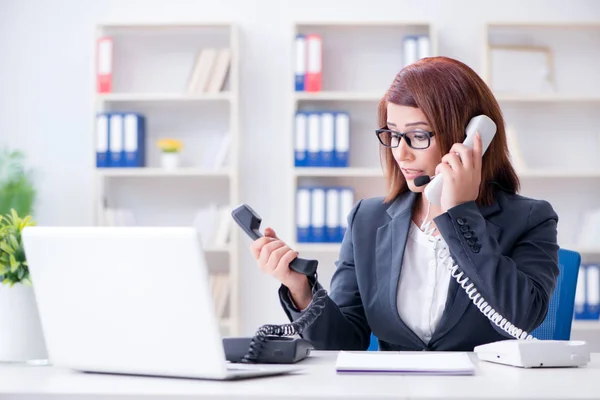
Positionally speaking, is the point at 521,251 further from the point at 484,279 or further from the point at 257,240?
the point at 257,240

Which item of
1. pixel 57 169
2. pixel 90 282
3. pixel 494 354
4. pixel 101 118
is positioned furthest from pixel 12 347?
pixel 57 169

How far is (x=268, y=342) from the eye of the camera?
4.65 ft

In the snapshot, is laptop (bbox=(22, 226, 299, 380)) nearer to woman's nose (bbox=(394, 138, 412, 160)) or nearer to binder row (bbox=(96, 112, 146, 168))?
woman's nose (bbox=(394, 138, 412, 160))

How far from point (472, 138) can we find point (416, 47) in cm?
246

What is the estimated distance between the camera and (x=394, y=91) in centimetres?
180

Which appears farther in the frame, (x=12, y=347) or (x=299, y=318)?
(x=299, y=318)

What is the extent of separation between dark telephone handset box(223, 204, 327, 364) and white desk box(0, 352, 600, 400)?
127mm

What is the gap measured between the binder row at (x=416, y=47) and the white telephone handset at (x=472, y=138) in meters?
2.39

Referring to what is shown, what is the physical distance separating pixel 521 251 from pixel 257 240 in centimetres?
59

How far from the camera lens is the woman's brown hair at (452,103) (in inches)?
68.7

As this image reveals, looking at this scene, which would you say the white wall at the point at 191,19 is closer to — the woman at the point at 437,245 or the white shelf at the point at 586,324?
the white shelf at the point at 586,324

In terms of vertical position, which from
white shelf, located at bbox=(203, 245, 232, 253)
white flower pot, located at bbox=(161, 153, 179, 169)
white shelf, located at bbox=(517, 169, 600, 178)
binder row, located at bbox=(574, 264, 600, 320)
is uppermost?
white flower pot, located at bbox=(161, 153, 179, 169)

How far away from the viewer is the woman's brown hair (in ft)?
5.73

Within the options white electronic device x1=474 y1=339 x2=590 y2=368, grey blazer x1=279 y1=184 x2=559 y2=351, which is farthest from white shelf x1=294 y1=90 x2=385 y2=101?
white electronic device x1=474 y1=339 x2=590 y2=368
